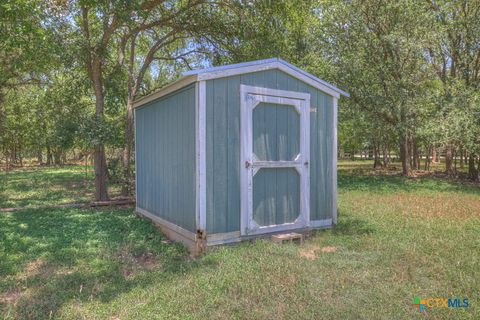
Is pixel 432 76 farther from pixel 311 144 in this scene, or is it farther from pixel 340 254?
pixel 340 254

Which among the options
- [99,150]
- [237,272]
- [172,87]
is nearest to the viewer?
[237,272]

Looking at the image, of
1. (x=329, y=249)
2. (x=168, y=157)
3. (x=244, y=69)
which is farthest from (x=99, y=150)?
(x=329, y=249)

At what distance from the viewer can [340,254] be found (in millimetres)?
4164

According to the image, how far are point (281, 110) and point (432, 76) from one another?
36.5 feet

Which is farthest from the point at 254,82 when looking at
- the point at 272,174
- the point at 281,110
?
the point at 272,174

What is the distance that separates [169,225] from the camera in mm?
5207

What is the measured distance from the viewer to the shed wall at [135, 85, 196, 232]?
459 cm

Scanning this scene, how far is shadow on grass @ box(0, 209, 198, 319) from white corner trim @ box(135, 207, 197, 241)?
0.15m

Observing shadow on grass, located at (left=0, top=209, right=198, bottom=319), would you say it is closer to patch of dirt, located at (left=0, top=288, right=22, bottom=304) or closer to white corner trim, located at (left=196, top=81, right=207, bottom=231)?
patch of dirt, located at (left=0, top=288, right=22, bottom=304)

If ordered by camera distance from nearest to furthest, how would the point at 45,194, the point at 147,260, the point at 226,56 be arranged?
the point at 147,260 → the point at 226,56 → the point at 45,194

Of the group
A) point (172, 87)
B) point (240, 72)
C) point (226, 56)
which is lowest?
point (172, 87)

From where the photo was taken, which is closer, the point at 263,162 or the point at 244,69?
the point at 244,69

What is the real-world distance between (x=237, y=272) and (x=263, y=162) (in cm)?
169

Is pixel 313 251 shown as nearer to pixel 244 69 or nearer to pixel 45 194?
pixel 244 69
